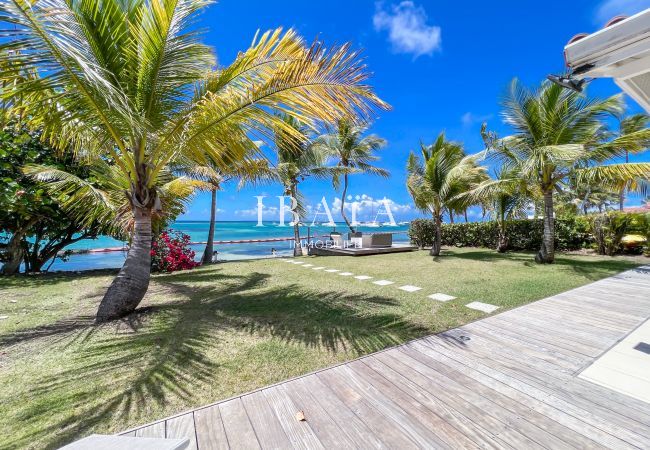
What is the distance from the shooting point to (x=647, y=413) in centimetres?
186

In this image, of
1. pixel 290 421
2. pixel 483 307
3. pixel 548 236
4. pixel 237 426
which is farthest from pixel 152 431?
pixel 548 236

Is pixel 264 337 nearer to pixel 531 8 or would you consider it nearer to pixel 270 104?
pixel 270 104

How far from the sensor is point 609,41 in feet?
6.52

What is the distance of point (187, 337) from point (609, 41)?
4.92 m

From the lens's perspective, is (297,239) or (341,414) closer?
(341,414)

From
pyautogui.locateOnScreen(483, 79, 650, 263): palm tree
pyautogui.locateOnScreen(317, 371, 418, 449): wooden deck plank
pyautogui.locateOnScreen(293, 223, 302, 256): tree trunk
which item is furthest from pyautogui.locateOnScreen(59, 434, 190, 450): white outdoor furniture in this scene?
pyautogui.locateOnScreen(293, 223, 302, 256): tree trunk

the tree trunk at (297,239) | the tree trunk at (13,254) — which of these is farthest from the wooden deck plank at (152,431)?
the tree trunk at (297,239)

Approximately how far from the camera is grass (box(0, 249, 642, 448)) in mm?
2000

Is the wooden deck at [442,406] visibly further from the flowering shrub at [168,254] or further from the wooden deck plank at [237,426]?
the flowering shrub at [168,254]

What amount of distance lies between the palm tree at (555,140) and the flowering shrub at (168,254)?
37.2ft

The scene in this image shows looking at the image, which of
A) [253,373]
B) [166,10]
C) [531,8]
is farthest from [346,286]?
[531,8]

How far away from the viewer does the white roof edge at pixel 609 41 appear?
1.85 meters

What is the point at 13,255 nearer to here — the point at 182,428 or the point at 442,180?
the point at 182,428

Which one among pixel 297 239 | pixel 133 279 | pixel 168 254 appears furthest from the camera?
pixel 297 239
